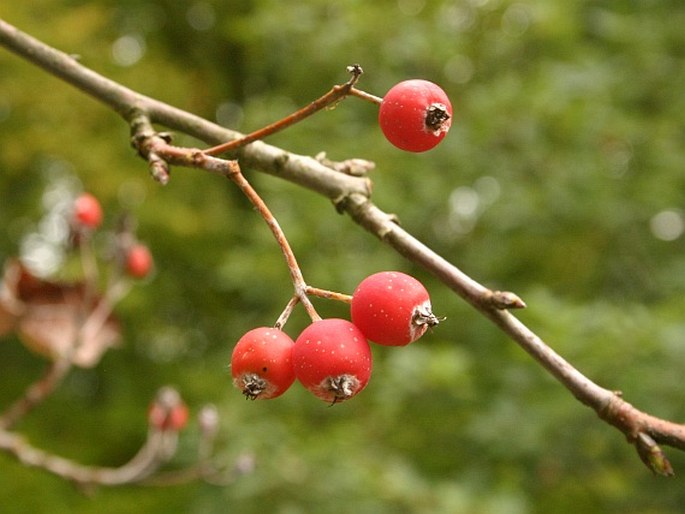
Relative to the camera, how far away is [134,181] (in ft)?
19.7

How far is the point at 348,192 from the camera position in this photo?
44.7 inches

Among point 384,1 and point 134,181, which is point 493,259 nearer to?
point 384,1

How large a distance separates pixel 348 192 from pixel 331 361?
1.06 ft

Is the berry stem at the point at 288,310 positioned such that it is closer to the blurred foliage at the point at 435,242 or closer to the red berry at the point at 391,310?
the red berry at the point at 391,310

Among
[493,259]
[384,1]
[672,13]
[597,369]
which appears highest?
[672,13]

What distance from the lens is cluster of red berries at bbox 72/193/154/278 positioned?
229cm

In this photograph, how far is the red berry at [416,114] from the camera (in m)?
0.99

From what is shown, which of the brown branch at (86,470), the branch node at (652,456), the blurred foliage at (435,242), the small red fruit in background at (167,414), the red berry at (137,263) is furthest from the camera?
the blurred foliage at (435,242)

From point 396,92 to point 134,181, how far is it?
5.25m

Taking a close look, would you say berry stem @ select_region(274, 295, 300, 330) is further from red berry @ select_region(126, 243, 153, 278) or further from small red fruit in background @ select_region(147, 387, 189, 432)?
red berry @ select_region(126, 243, 153, 278)

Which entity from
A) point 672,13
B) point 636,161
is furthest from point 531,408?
point 672,13

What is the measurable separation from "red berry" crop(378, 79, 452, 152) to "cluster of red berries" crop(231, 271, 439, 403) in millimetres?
172

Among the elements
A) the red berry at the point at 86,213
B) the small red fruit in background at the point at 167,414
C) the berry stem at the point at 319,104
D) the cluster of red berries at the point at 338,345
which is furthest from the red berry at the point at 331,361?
the red berry at the point at 86,213

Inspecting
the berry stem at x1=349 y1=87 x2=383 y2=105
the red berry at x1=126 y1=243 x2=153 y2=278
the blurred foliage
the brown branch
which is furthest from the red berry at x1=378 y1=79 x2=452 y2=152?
the blurred foliage
